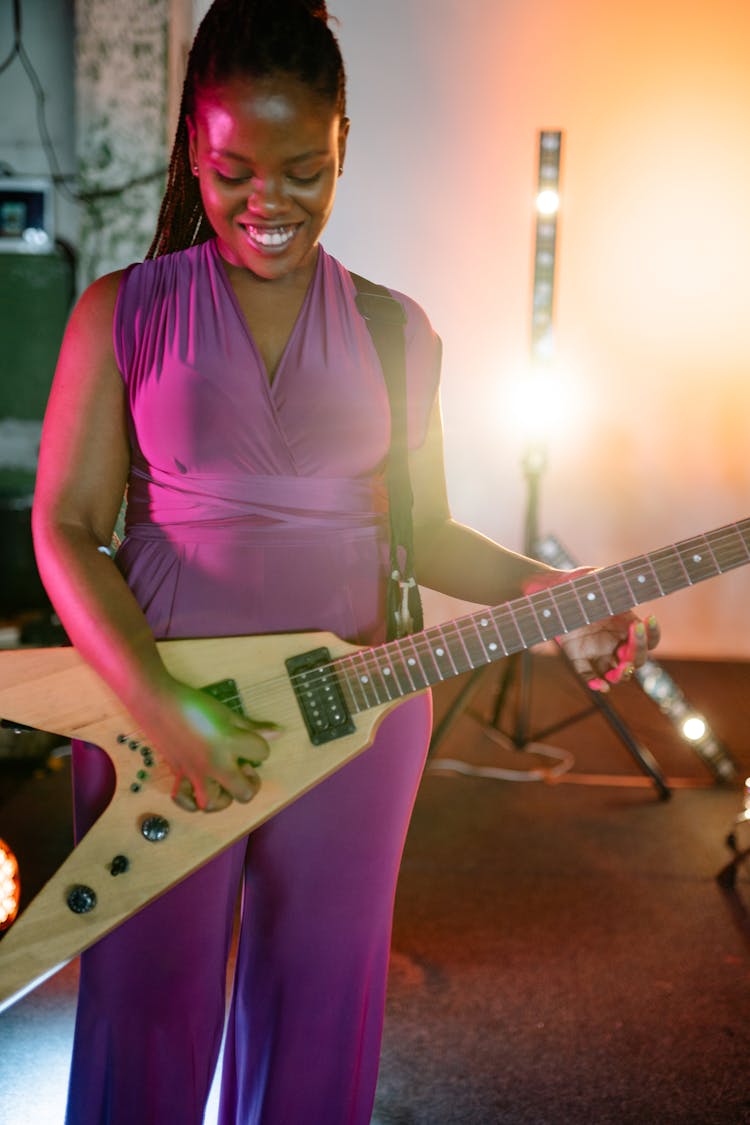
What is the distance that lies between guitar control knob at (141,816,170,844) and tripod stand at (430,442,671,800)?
250 centimetres

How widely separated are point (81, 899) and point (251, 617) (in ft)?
1.33

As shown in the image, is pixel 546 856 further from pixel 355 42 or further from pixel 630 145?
pixel 355 42

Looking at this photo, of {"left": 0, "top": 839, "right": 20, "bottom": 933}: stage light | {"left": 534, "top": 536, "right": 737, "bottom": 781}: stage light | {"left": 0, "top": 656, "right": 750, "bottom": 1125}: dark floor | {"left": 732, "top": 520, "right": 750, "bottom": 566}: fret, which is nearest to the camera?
{"left": 732, "top": 520, "right": 750, "bottom": 566}: fret

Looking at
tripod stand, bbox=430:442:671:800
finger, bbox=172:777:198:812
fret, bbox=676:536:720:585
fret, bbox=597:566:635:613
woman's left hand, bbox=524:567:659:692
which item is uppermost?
fret, bbox=676:536:720:585

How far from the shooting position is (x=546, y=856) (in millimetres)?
3393

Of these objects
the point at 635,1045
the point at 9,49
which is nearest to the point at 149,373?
the point at 635,1045

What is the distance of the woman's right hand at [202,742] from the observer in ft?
3.82

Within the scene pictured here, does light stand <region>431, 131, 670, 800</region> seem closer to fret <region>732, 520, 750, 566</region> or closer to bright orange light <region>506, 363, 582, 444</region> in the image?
bright orange light <region>506, 363, 582, 444</region>

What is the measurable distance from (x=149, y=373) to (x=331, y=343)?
0.80 ft

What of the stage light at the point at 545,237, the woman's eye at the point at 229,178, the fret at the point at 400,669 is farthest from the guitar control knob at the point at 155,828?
the stage light at the point at 545,237

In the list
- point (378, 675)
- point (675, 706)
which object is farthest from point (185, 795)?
point (675, 706)

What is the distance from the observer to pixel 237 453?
4.20 feet

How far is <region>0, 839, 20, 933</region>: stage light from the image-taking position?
2355 millimetres

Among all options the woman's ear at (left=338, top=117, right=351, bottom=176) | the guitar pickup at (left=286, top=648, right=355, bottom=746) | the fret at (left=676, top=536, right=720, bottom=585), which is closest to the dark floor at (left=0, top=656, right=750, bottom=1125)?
the guitar pickup at (left=286, top=648, right=355, bottom=746)
